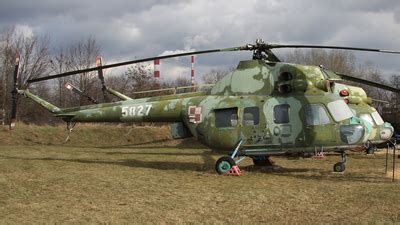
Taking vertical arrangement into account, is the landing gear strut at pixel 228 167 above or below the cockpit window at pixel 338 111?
below

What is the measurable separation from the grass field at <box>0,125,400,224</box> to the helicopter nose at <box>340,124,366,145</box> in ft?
3.60

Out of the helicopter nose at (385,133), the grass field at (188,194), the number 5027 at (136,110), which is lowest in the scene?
the grass field at (188,194)

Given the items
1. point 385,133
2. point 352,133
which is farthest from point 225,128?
point 385,133

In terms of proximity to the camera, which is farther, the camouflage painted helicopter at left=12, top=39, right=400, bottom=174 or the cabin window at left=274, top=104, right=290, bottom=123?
the cabin window at left=274, top=104, right=290, bottom=123

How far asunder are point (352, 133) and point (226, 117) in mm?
3874

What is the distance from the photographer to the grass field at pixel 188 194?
7480 mm

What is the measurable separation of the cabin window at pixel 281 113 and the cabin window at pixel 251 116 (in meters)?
0.57

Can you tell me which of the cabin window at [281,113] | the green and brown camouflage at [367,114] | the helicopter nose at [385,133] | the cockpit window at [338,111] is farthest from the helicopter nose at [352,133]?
the helicopter nose at [385,133]

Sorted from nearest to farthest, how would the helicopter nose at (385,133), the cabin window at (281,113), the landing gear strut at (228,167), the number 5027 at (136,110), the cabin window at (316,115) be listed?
the landing gear strut at (228,167)
the cabin window at (316,115)
the cabin window at (281,113)
the number 5027 at (136,110)
the helicopter nose at (385,133)

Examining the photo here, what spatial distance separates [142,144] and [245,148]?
60.6 ft

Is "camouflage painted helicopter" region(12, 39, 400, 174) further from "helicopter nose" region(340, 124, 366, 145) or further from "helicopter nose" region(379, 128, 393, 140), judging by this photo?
"helicopter nose" region(379, 128, 393, 140)

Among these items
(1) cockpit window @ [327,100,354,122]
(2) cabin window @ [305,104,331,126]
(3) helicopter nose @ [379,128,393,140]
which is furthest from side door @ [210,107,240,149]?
(3) helicopter nose @ [379,128,393,140]

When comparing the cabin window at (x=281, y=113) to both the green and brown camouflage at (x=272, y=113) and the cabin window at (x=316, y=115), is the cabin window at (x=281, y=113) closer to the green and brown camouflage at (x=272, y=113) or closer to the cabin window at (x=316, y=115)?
the green and brown camouflage at (x=272, y=113)

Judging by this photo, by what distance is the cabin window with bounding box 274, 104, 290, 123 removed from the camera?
13.4 m
